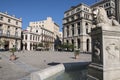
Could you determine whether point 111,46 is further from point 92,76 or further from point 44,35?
point 44,35

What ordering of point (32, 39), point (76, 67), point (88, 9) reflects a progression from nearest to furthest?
point (76, 67) → point (88, 9) → point (32, 39)

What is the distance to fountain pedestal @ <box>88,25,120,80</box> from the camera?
3.82m

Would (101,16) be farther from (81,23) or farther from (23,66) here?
(81,23)

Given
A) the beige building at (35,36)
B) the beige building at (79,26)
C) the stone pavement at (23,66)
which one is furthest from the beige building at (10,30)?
the stone pavement at (23,66)

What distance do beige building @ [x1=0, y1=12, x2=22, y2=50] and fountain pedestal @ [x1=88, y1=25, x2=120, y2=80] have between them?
44481 millimetres

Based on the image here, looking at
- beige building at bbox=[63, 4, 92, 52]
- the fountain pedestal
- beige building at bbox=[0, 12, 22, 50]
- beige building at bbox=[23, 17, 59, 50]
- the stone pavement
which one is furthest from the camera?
beige building at bbox=[23, 17, 59, 50]

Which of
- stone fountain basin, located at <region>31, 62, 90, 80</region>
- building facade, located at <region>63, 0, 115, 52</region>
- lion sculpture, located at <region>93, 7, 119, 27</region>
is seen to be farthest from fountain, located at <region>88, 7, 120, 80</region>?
building facade, located at <region>63, 0, 115, 52</region>

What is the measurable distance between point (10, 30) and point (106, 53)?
49782 mm

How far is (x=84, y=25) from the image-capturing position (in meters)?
51.3

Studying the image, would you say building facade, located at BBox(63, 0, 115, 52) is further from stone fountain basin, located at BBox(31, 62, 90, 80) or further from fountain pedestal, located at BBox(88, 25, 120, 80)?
fountain pedestal, located at BBox(88, 25, 120, 80)

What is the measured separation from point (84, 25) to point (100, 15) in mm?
48206

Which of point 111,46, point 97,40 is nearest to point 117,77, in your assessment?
point 111,46

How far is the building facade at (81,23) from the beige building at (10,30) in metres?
22.2

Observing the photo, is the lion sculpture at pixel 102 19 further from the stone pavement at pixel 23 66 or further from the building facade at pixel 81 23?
the building facade at pixel 81 23
